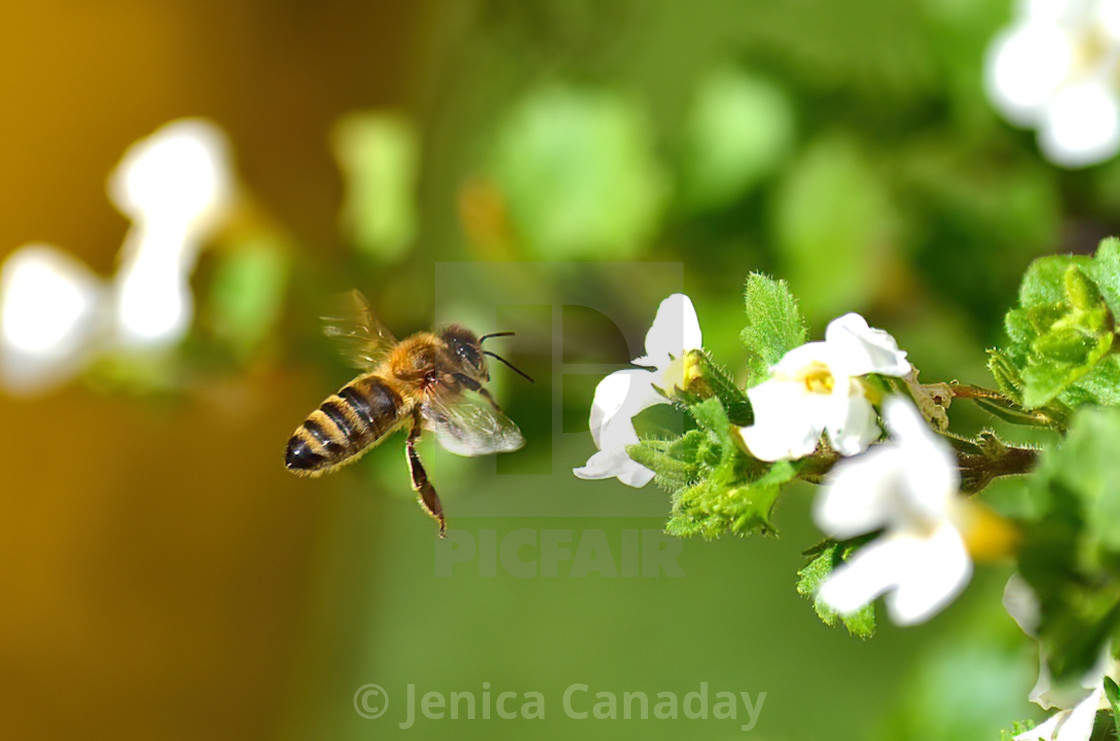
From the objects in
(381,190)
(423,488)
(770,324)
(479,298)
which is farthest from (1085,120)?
(479,298)

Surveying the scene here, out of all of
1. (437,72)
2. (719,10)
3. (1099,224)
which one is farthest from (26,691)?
(1099,224)

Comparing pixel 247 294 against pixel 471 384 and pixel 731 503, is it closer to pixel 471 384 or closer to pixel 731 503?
pixel 471 384

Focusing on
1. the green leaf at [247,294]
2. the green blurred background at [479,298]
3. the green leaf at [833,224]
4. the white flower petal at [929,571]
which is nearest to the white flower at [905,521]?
the white flower petal at [929,571]

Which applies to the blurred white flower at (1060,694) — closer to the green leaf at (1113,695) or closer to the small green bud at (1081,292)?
the green leaf at (1113,695)

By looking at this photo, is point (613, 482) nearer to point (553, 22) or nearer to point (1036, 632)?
point (553, 22)

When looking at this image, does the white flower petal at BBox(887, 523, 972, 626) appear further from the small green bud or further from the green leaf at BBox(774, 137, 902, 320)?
the green leaf at BBox(774, 137, 902, 320)

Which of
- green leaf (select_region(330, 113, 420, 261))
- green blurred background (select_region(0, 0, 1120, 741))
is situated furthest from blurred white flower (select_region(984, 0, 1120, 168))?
green leaf (select_region(330, 113, 420, 261))
